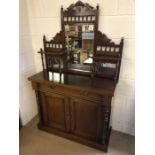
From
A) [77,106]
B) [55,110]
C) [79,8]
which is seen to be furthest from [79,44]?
[55,110]

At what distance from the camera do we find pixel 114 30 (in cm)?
158

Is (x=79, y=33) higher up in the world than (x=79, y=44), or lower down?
higher up

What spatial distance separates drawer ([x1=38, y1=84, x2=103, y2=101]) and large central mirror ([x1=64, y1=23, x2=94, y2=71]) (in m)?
0.37

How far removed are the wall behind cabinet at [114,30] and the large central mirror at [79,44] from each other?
16 centimetres

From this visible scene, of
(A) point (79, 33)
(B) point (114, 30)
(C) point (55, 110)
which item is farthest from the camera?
(C) point (55, 110)

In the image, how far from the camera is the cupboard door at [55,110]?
174 centimetres

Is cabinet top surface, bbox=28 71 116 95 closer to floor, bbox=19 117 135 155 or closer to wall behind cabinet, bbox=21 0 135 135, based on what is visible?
wall behind cabinet, bbox=21 0 135 135

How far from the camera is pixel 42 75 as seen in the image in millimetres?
1846

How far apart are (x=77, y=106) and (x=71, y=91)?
20 cm

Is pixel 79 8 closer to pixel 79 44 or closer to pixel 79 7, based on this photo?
pixel 79 7

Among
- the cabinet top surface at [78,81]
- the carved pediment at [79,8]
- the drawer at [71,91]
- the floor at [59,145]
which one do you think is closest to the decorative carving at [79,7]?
the carved pediment at [79,8]

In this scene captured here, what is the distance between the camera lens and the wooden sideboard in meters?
1.53
